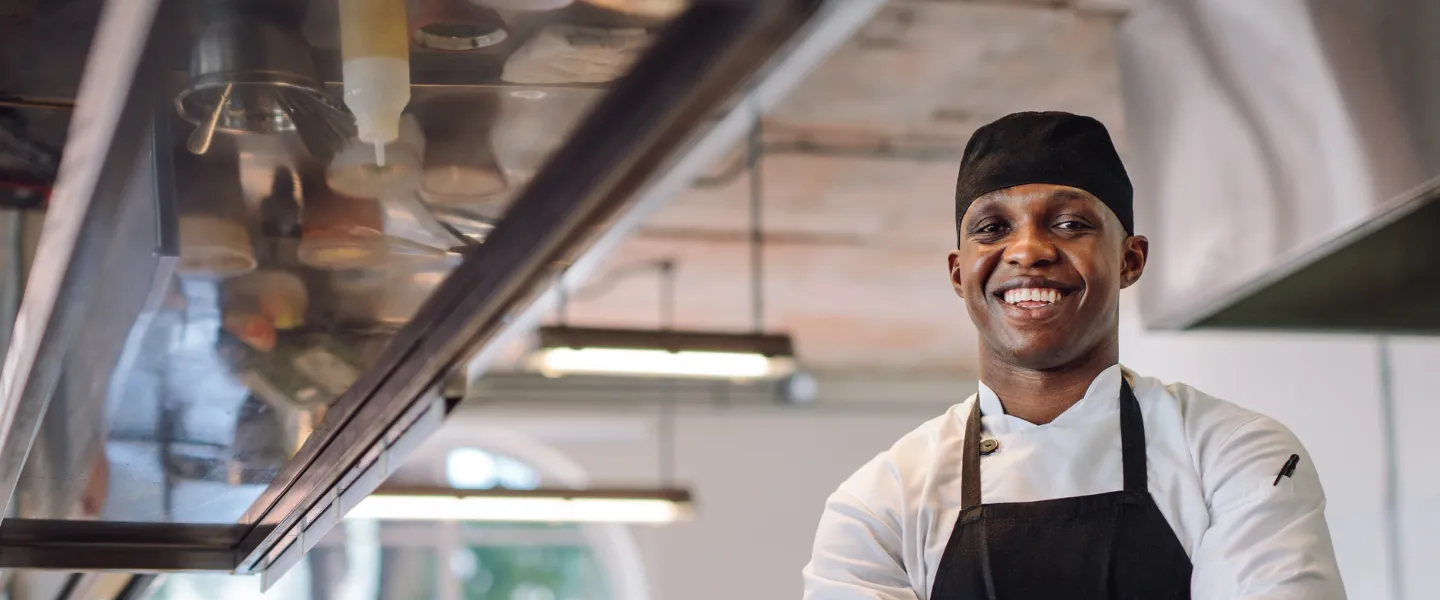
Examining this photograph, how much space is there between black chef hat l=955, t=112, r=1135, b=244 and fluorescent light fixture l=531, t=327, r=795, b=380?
2377 mm

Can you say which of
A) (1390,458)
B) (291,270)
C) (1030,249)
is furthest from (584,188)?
(1390,458)

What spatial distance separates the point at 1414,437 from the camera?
245 centimetres

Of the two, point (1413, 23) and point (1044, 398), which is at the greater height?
point (1413, 23)

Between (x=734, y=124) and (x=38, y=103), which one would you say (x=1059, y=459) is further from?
(x=38, y=103)

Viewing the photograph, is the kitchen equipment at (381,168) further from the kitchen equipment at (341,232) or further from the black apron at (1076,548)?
the black apron at (1076,548)

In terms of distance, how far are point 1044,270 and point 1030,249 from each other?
0.8 inches

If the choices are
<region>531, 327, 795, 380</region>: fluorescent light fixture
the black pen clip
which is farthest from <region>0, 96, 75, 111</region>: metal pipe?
<region>531, 327, 795, 380</region>: fluorescent light fixture

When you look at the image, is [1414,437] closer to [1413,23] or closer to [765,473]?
[1413,23]

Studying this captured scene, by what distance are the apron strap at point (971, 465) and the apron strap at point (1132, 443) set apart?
12cm

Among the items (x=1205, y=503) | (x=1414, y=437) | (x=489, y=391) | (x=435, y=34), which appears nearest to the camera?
(x=435, y=34)

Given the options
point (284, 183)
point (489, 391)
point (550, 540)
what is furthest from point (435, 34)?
point (550, 540)

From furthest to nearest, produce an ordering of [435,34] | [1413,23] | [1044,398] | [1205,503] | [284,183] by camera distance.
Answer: [1413,23], [1044,398], [1205,503], [284,183], [435,34]

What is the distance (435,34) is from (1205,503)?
0.73 metres

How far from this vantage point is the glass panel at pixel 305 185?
0.74m
